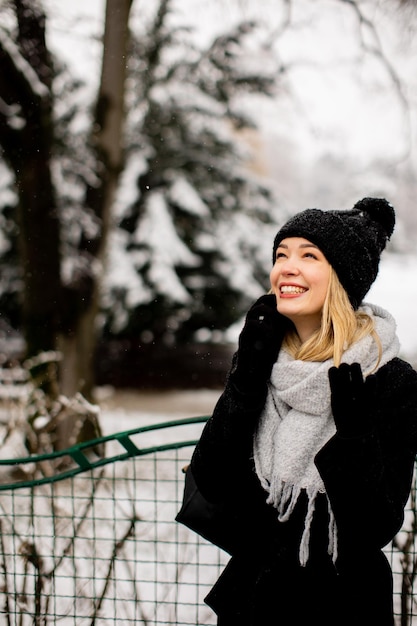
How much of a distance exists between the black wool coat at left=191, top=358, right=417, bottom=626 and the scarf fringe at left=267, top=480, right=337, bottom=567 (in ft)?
0.10

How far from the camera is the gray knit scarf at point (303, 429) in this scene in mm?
1499

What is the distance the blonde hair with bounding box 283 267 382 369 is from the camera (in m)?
1.54

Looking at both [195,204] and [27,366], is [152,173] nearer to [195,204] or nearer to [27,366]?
[195,204]

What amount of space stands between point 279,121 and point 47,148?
13.9 feet

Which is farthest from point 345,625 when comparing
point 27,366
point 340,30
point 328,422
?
point 340,30

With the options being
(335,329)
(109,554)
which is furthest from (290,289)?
(109,554)

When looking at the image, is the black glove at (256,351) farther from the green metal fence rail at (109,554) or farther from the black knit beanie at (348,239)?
the green metal fence rail at (109,554)

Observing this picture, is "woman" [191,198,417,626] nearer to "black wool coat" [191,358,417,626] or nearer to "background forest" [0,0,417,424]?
"black wool coat" [191,358,417,626]

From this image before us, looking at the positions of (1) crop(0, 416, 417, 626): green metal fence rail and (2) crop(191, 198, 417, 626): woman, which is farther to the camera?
(1) crop(0, 416, 417, 626): green metal fence rail

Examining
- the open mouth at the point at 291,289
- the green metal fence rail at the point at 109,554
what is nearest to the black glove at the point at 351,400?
the open mouth at the point at 291,289

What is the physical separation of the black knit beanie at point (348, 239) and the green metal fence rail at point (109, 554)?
2.70 feet

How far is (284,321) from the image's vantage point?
167cm

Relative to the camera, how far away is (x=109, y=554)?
347cm

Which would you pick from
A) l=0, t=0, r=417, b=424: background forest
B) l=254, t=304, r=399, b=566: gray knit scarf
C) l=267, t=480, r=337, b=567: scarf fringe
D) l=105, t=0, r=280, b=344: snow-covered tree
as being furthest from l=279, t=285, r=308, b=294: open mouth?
l=105, t=0, r=280, b=344: snow-covered tree
